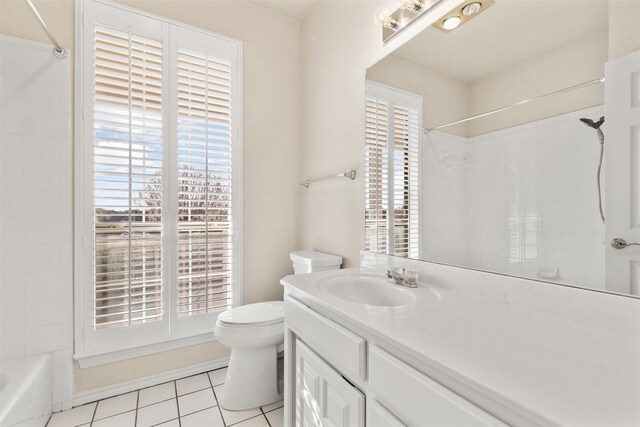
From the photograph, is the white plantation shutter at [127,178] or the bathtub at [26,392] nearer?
the bathtub at [26,392]

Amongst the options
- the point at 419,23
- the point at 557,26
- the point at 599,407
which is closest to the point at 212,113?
the point at 419,23

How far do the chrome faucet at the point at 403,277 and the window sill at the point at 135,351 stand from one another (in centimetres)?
141

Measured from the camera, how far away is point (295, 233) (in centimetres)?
238

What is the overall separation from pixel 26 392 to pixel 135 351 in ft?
1.73

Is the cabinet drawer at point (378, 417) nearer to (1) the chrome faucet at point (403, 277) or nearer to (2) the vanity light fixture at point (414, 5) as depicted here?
(1) the chrome faucet at point (403, 277)

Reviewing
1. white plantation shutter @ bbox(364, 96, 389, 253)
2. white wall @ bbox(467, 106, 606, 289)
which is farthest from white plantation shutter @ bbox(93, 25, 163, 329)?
white wall @ bbox(467, 106, 606, 289)

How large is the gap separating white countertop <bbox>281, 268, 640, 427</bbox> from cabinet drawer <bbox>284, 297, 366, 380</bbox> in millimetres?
41

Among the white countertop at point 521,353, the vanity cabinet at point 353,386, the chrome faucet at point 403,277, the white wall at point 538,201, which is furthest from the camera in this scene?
the chrome faucet at point 403,277

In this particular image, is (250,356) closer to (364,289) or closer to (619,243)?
(364,289)

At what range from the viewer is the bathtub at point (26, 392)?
3.89ft

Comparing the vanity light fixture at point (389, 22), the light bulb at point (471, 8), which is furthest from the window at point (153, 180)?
the light bulb at point (471, 8)

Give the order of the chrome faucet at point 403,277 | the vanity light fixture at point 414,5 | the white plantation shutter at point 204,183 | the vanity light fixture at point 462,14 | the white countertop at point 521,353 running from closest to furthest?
1. the white countertop at point 521,353
2. the vanity light fixture at point 462,14
3. the chrome faucet at point 403,277
4. the vanity light fixture at point 414,5
5. the white plantation shutter at point 204,183

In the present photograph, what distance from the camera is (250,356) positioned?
5.43 ft

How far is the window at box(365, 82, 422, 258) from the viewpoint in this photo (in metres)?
1.36
